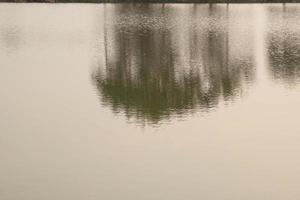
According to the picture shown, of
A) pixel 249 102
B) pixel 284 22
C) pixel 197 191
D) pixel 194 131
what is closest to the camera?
pixel 197 191

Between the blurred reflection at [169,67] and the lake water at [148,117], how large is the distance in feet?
0.32

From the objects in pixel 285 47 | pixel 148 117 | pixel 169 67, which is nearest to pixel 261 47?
pixel 285 47

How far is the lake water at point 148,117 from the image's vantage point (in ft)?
55.7

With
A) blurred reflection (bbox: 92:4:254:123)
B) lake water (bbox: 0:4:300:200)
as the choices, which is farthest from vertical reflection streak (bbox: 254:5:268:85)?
blurred reflection (bbox: 92:4:254:123)

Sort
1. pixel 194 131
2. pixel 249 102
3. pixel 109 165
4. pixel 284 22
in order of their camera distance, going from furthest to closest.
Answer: pixel 284 22, pixel 249 102, pixel 194 131, pixel 109 165

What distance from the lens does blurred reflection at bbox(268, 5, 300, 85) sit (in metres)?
33.1

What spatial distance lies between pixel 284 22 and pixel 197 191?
48.8 meters

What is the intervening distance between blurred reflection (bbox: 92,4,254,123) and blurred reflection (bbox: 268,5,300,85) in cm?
162

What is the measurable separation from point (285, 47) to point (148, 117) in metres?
22.8

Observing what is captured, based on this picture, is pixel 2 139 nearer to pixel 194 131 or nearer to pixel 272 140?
pixel 194 131

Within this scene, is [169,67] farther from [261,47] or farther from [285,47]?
[285,47]

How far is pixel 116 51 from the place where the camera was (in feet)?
132

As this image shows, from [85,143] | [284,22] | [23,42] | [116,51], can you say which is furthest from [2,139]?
[284,22]

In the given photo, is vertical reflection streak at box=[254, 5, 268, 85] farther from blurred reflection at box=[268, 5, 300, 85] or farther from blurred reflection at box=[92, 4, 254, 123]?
Answer: blurred reflection at box=[92, 4, 254, 123]
